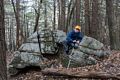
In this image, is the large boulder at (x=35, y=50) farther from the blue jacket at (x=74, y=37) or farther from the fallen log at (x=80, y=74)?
the fallen log at (x=80, y=74)

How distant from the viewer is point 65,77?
1098 centimetres

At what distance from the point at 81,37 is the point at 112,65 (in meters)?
2.15

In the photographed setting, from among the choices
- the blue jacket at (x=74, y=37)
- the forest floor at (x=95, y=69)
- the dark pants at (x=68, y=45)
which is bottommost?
the forest floor at (x=95, y=69)

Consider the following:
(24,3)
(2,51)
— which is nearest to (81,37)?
(2,51)

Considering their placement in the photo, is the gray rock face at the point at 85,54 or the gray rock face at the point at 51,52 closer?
the gray rock face at the point at 85,54

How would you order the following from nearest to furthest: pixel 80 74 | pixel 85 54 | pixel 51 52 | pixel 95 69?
pixel 80 74
pixel 95 69
pixel 85 54
pixel 51 52

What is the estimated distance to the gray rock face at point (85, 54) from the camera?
12609 mm

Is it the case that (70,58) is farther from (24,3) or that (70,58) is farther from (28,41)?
(24,3)

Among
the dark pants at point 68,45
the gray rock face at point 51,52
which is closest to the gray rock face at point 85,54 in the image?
the gray rock face at point 51,52

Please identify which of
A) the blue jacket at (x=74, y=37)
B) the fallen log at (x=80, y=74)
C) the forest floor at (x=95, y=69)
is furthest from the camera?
the blue jacket at (x=74, y=37)

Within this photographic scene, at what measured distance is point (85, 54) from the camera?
13164mm

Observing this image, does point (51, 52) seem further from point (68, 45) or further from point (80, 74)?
point (80, 74)

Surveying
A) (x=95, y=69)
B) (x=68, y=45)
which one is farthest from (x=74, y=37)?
(x=95, y=69)

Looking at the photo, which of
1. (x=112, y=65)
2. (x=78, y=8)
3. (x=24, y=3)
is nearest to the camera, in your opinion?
(x=112, y=65)
